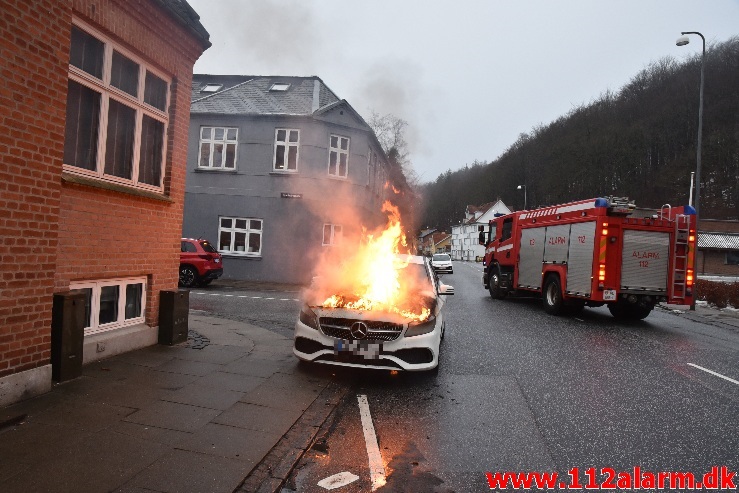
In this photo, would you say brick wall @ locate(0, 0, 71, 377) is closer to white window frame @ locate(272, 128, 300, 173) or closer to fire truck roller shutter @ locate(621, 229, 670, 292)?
fire truck roller shutter @ locate(621, 229, 670, 292)

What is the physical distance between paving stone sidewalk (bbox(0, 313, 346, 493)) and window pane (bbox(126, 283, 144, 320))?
0.58 meters

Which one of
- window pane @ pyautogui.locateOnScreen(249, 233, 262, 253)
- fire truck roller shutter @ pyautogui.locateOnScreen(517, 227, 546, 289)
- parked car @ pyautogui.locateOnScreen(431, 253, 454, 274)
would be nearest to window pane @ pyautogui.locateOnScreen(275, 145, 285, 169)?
window pane @ pyautogui.locateOnScreen(249, 233, 262, 253)

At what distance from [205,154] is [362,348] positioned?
17.8 meters

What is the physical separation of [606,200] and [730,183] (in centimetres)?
5803

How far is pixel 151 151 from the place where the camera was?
6707mm

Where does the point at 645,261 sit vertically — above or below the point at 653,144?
below

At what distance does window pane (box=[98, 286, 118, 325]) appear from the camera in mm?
5945

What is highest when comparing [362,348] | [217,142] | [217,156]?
[217,142]

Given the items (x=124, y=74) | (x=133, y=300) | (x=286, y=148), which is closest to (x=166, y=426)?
(x=133, y=300)

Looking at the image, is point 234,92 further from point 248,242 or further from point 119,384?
point 119,384

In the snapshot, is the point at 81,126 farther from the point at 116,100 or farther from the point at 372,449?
the point at 372,449

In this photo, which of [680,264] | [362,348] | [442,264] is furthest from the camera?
[442,264]

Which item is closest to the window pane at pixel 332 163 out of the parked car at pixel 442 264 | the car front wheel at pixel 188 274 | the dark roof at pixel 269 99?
the dark roof at pixel 269 99

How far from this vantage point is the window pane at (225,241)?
20.8 m
